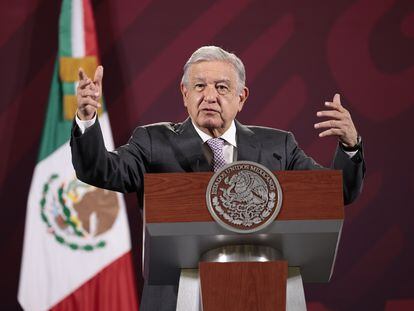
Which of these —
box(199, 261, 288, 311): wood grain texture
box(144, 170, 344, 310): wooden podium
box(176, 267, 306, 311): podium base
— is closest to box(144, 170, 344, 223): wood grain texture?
box(144, 170, 344, 310): wooden podium

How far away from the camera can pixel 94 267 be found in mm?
4039

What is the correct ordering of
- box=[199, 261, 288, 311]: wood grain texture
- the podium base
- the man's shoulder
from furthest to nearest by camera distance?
the man's shoulder, the podium base, box=[199, 261, 288, 311]: wood grain texture

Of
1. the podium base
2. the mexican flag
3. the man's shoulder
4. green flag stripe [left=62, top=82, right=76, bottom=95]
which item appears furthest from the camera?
green flag stripe [left=62, top=82, right=76, bottom=95]

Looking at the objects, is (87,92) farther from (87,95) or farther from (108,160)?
(108,160)

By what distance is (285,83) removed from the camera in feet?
14.3

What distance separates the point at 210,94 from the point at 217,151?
17 cm

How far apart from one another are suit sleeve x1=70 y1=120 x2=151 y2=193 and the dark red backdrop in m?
1.85

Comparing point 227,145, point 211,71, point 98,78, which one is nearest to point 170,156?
point 227,145

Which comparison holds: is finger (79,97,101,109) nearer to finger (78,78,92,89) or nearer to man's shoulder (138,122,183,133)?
finger (78,78,92,89)

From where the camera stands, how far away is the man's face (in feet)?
7.55

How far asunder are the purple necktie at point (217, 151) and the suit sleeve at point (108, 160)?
0.18 metres

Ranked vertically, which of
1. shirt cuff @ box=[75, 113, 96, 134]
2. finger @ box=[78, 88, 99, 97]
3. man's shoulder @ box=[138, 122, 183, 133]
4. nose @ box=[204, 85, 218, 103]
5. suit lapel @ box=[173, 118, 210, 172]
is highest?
nose @ box=[204, 85, 218, 103]

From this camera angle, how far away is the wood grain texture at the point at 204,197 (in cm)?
171

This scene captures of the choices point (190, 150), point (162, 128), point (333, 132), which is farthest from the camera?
point (162, 128)
